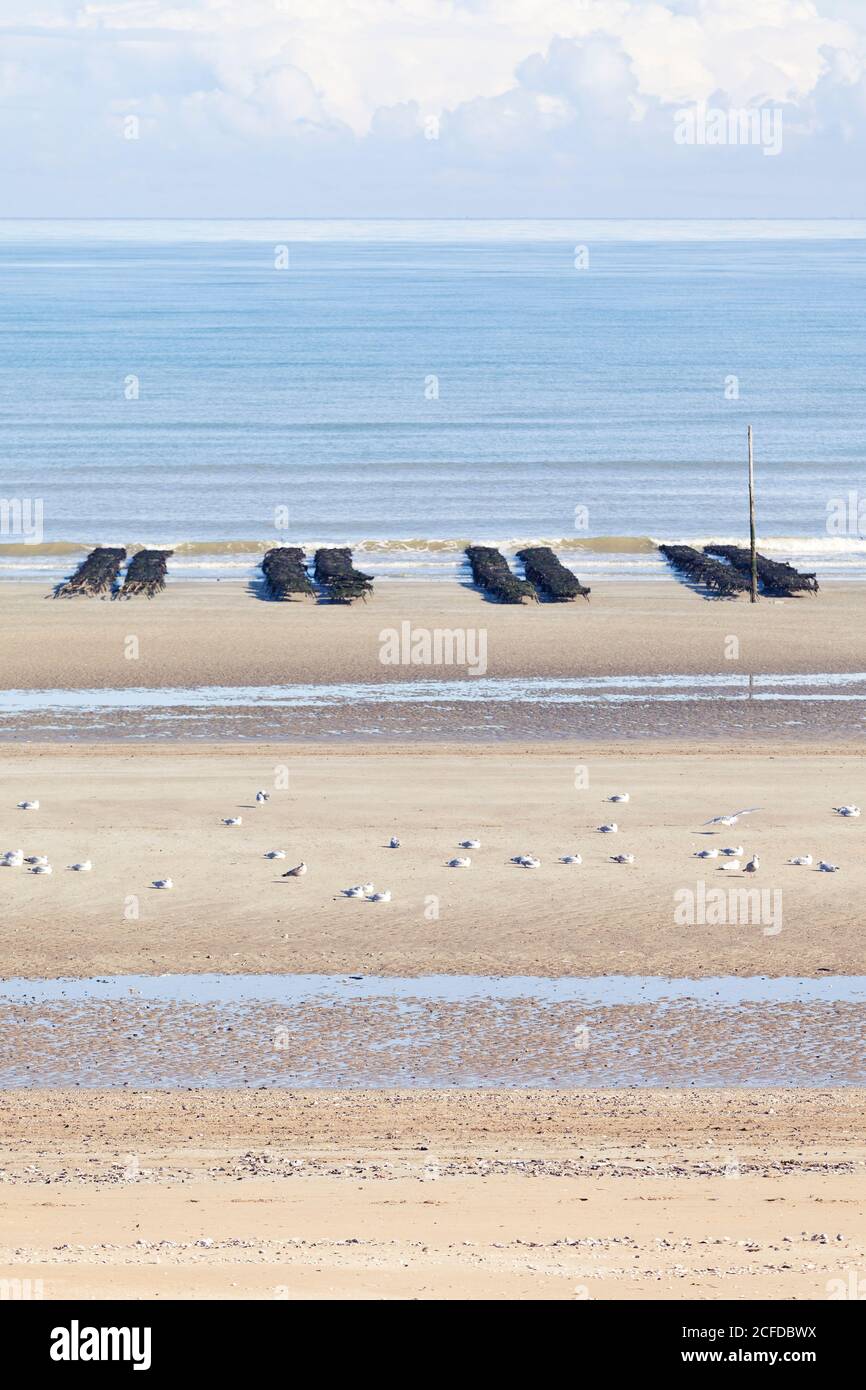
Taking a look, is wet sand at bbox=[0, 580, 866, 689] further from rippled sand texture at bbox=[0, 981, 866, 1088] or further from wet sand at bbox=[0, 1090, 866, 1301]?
wet sand at bbox=[0, 1090, 866, 1301]

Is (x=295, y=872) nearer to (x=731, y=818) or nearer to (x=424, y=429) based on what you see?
(x=731, y=818)

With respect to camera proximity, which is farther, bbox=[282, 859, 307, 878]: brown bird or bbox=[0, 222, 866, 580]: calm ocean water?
bbox=[0, 222, 866, 580]: calm ocean water

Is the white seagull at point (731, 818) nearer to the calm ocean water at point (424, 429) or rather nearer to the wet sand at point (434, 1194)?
the wet sand at point (434, 1194)

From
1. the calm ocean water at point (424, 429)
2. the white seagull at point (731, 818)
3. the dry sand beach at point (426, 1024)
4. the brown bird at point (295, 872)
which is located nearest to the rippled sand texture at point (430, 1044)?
the dry sand beach at point (426, 1024)

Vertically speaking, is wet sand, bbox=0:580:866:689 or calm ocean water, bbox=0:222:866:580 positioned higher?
calm ocean water, bbox=0:222:866:580

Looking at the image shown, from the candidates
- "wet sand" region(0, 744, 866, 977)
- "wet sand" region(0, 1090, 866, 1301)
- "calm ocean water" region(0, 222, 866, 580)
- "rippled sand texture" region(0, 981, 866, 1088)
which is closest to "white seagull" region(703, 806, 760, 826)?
"wet sand" region(0, 744, 866, 977)

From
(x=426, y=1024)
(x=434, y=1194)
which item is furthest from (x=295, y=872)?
(x=434, y=1194)
